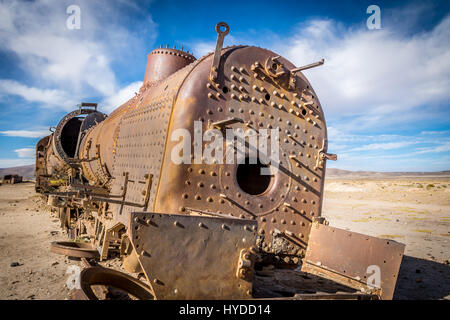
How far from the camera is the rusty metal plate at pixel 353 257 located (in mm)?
3075

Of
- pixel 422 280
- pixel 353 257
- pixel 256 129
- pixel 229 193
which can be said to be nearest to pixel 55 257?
pixel 229 193

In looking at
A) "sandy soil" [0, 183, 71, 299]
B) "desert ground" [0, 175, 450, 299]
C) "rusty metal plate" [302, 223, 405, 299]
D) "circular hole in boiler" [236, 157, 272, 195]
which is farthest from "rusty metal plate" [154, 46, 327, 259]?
"sandy soil" [0, 183, 71, 299]

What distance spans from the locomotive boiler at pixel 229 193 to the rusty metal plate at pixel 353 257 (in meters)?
0.01

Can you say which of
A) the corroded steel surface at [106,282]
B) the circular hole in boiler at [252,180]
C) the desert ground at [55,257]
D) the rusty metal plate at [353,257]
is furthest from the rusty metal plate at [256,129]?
the desert ground at [55,257]

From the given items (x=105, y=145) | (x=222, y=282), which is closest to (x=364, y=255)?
(x=222, y=282)

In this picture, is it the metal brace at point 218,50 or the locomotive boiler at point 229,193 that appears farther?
the metal brace at point 218,50

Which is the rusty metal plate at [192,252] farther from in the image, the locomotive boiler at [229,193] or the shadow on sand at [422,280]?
the shadow on sand at [422,280]

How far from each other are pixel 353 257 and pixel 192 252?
7.05ft

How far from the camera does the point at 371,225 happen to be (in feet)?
36.3

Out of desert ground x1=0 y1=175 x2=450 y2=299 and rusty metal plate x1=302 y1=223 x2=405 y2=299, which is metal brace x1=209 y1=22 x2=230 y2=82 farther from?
desert ground x1=0 y1=175 x2=450 y2=299

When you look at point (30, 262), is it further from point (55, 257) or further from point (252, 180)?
point (252, 180)

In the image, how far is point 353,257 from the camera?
3361 mm

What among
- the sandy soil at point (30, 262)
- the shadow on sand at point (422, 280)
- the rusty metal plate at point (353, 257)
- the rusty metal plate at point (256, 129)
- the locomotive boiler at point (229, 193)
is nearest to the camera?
the locomotive boiler at point (229, 193)
